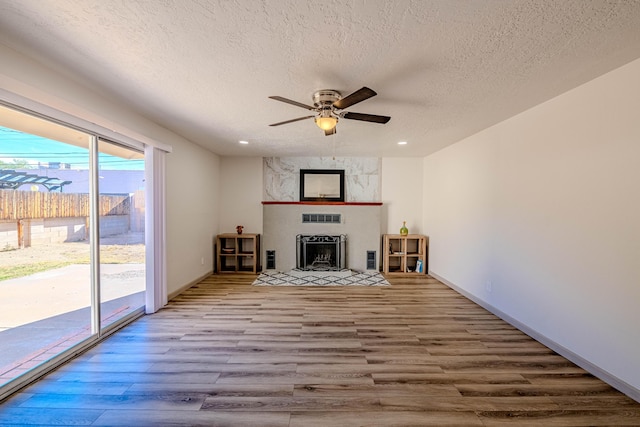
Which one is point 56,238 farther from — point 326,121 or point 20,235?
point 326,121

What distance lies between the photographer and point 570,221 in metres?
2.41

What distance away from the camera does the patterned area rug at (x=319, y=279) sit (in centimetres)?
474

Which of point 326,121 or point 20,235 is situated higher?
point 326,121


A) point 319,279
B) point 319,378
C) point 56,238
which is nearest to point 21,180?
point 56,238

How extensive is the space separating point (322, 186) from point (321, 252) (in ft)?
4.71

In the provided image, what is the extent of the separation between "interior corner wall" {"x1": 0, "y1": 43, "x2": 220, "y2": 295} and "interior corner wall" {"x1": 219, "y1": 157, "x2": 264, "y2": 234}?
8.5 inches

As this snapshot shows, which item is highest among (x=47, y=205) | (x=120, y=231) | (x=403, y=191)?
(x=403, y=191)

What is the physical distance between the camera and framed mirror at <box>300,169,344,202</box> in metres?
5.71

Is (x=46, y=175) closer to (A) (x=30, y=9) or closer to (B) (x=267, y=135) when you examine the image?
(A) (x=30, y=9)

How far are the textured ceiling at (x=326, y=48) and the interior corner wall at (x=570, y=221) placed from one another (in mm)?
291

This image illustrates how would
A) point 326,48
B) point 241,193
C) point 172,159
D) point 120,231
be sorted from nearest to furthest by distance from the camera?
point 326,48
point 120,231
point 172,159
point 241,193

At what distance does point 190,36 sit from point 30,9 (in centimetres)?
79

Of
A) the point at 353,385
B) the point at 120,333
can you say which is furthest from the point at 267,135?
the point at 353,385

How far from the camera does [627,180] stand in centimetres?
196
